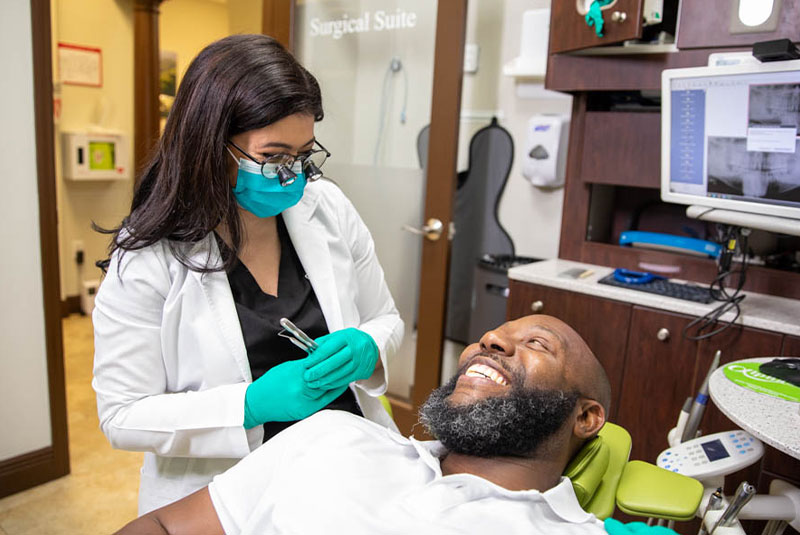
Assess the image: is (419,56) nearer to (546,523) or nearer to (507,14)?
(507,14)

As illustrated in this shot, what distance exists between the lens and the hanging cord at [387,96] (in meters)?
2.73

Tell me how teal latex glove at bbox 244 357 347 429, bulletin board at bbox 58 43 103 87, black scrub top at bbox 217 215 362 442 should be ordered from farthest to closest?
bulletin board at bbox 58 43 103 87 → black scrub top at bbox 217 215 362 442 → teal latex glove at bbox 244 357 347 429

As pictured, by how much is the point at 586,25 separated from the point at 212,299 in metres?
1.51

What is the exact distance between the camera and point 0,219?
2.10 metres

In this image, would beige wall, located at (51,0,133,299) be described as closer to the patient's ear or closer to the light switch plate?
the light switch plate

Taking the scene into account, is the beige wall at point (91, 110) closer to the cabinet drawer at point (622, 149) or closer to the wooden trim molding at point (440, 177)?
the wooden trim molding at point (440, 177)

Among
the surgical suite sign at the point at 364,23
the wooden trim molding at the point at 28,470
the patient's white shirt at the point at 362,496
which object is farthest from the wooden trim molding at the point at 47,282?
the patient's white shirt at the point at 362,496

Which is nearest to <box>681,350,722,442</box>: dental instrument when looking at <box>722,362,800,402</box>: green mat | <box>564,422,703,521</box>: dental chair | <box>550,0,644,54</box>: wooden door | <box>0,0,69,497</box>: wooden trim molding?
<box>722,362,800,402</box>: green mat

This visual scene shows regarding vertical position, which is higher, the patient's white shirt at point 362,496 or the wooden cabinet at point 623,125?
the wooden cabinet at point 623,125

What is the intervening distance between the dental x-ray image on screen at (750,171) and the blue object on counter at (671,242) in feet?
1.00

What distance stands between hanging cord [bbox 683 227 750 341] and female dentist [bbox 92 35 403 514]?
1086 millimetres

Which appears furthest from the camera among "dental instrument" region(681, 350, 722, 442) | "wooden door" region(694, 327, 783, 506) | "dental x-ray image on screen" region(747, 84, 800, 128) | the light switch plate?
the light switch plate

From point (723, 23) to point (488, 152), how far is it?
115 centimetres

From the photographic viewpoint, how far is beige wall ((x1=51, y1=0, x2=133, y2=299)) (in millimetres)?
4109
